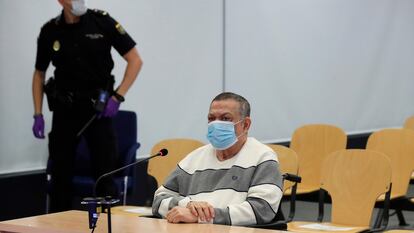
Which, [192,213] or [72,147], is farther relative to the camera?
[72,147]

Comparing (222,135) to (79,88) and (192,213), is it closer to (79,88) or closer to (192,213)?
(192,213)

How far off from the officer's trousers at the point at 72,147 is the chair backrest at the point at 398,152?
71.9 inches

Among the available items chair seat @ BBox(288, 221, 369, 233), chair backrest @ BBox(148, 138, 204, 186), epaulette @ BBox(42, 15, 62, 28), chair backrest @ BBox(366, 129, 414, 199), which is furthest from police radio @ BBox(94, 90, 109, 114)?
chair backrest @ BBox(366, 129, 414, 199)

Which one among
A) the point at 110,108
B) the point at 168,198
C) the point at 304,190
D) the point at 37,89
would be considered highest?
the point at 37,89

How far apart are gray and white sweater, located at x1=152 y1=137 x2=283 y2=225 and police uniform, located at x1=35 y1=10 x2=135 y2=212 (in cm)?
160

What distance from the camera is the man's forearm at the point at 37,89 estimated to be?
18.1 ft

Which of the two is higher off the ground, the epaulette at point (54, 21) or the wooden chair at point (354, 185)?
the epaulette at point (54, 21)

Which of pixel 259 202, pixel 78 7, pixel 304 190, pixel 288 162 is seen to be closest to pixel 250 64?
pixel 304 190

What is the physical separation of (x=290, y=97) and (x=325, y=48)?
0.78 m

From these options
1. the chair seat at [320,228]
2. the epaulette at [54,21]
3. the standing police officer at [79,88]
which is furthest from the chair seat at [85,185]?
the chair seat at [320,228]

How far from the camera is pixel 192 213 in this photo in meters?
3.36

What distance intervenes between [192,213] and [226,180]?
0.33 metres

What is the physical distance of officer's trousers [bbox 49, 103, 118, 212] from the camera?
534 centimetres

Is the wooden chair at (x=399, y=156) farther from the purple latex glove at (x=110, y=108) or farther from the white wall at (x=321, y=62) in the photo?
the white wall at (x=321, y=62)
